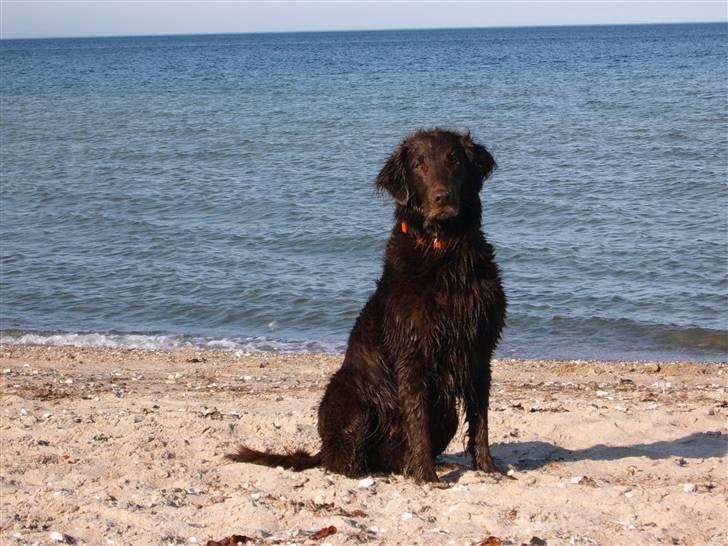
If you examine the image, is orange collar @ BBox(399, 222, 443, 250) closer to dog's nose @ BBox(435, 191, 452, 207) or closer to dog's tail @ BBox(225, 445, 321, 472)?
dog's nose @ BBox(435, 191, 452, 207)

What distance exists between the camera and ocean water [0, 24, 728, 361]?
14.5m

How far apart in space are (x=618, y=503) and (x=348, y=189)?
58.1ft

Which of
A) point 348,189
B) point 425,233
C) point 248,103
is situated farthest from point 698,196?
point 248,103

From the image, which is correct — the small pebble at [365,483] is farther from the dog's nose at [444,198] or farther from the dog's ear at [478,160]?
the dog's ear at [478,160]

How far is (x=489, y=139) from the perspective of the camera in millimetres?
30062

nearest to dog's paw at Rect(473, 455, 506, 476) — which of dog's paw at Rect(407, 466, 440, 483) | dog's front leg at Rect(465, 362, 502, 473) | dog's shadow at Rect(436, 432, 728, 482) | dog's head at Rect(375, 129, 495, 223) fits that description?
dog's front leg at Rect(465, 362, 502, 473)

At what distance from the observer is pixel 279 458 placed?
6.79 meters

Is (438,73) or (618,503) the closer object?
(618,503)

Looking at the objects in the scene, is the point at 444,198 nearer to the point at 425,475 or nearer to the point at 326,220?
the point at 425,475

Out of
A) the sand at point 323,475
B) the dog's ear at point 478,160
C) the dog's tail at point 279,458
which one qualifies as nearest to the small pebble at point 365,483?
the sand at point 323,475

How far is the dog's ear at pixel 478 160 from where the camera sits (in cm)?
624

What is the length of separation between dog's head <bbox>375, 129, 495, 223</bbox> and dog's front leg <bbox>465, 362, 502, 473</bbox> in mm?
1024

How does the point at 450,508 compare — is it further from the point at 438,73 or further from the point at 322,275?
the point at 438,73

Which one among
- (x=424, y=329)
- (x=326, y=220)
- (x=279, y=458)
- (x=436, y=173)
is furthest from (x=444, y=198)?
(x=326, y=220)
